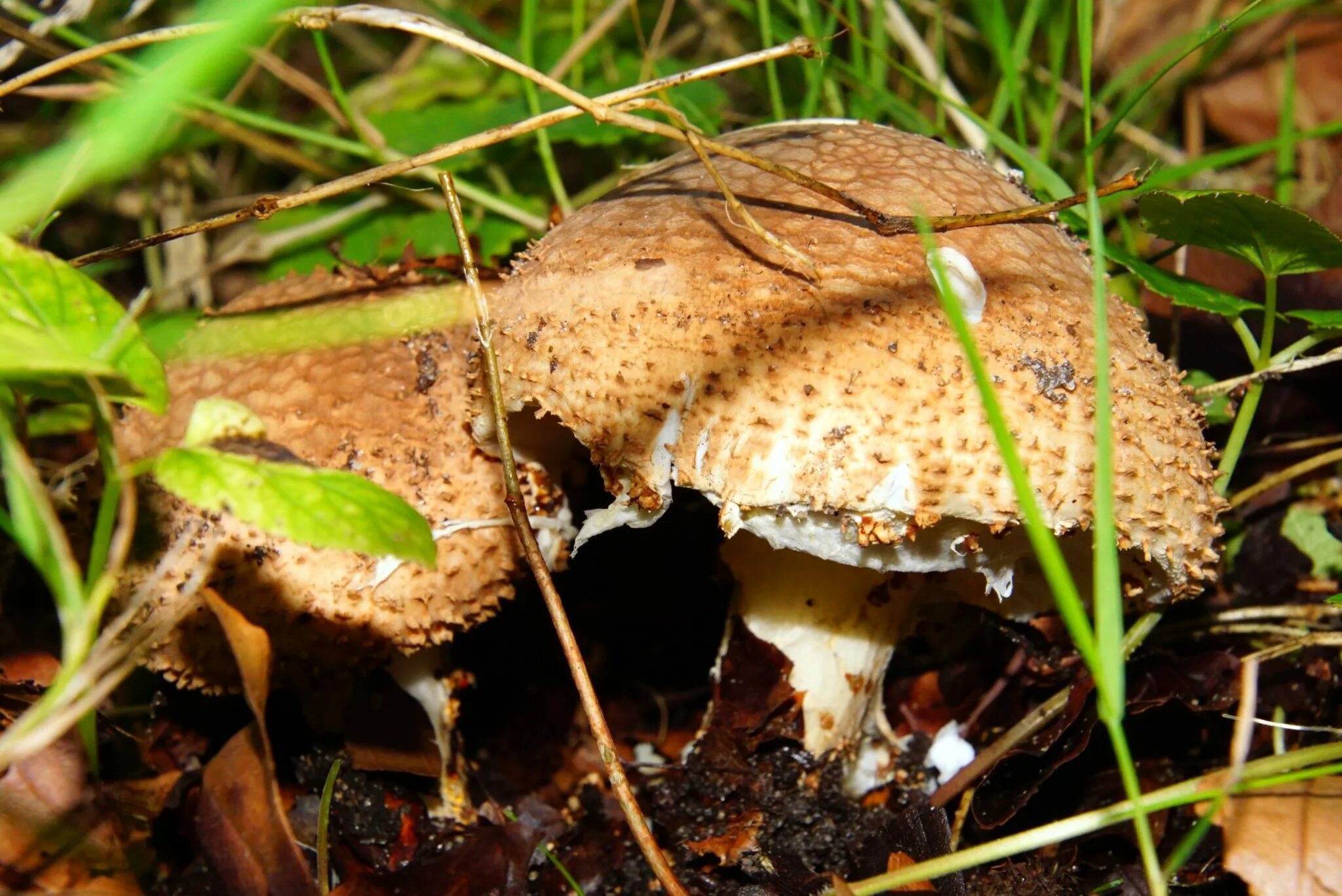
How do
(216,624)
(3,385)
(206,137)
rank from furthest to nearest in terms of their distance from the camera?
(206,137) → (216,624) → (3,385)

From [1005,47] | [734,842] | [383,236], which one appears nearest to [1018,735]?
[734,842]

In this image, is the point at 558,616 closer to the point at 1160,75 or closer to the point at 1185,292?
the point at 1185,292

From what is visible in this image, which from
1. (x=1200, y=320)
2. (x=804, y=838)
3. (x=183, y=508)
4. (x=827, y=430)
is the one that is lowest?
(x=804, y=838)

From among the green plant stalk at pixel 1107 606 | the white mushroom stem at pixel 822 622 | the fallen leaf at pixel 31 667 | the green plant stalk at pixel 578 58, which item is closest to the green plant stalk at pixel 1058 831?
the green plant stalk at pixel 1107 606

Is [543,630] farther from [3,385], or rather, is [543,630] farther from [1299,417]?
[1299,417]

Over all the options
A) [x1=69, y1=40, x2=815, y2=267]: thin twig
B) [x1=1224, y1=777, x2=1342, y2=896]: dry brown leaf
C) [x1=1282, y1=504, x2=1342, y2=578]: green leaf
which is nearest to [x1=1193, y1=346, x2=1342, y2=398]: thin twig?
[x1=1282, y1=504, x2=1342, y2=578]: green leaf

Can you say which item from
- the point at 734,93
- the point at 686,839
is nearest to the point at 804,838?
the point at 686,839

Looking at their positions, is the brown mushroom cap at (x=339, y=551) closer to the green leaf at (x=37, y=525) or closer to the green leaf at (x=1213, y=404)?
the green leaf at (x=37, y=525)

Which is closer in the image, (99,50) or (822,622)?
(99,50)
